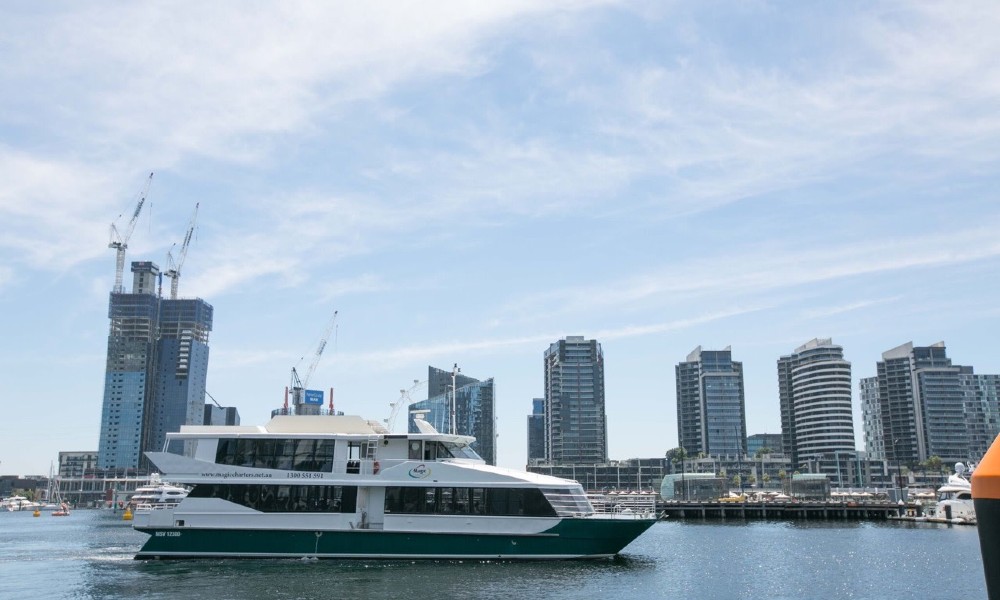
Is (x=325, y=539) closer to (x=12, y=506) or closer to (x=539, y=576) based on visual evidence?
(x=539, y=576)

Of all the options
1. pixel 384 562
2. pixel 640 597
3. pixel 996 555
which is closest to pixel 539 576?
pixel 640 597

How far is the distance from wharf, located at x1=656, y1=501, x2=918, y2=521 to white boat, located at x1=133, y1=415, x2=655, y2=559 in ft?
194

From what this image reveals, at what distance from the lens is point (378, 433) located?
Result: 35.6m

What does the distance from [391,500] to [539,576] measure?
24.4ft

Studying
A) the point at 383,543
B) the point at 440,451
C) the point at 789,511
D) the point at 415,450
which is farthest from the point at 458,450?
the point at 789,511

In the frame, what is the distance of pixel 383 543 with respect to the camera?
33562 mm

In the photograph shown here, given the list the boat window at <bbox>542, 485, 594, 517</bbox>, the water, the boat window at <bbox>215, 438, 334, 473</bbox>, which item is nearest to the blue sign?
the water

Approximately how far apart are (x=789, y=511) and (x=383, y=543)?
71.5m

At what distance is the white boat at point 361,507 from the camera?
33531 mm

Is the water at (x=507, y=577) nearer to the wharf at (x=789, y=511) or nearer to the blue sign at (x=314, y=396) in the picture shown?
the blue sign at (x=314, y=396)

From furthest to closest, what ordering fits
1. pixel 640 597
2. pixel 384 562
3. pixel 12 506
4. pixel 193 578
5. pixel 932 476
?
1. pixel 12 506
2. pixel 932 476
3. pixel 384 562
4. pixel 193 578
5. pixel 640 597

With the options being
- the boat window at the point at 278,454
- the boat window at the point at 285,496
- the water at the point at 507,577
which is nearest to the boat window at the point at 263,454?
the boat window at the point at 278,454

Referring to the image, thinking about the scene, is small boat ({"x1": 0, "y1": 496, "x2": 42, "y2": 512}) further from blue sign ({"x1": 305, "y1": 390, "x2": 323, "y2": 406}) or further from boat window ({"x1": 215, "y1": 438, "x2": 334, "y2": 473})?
boat window ({"x1": 215, "y1": 438, "x2": 334, "y2": 473})

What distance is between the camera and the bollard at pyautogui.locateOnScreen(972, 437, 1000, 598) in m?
2.93
